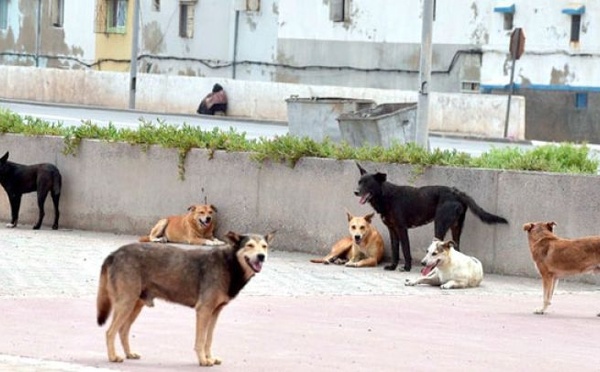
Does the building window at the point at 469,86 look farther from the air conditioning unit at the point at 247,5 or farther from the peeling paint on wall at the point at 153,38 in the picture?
the peeling paint on wall at the point at 153,38

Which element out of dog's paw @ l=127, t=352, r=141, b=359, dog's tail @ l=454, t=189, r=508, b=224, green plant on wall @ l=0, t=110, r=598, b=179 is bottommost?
dog's paw @ l=127, t=352, r=141, b=359

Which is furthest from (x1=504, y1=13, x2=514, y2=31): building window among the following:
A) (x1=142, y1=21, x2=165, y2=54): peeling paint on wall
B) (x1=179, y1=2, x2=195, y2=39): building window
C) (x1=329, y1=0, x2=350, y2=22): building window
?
(x1=142, y1=21, x2=165, y2=54): peeling paint on wall

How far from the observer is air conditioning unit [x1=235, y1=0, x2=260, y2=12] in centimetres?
5597

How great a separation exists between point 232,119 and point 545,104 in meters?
9.13

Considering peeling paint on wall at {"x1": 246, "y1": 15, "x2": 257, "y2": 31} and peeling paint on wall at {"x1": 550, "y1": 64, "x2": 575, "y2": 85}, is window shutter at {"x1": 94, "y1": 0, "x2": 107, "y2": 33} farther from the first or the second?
peeling paint on wall at {"x1": 550, "y1": 64, "x2": 575, "y2": 85}

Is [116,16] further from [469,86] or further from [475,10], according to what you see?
[475,10]

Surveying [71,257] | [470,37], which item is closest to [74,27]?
[470,37]

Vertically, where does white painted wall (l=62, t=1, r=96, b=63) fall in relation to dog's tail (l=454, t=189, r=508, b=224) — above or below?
above

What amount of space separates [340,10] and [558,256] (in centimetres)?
3875

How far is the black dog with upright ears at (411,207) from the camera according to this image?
58.1ft

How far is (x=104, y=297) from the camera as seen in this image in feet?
37.3

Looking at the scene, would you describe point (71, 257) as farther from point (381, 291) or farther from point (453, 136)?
point (453, 136)

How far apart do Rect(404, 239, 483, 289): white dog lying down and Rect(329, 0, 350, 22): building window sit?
36.9 metres

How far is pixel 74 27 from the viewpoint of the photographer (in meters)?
61.8
